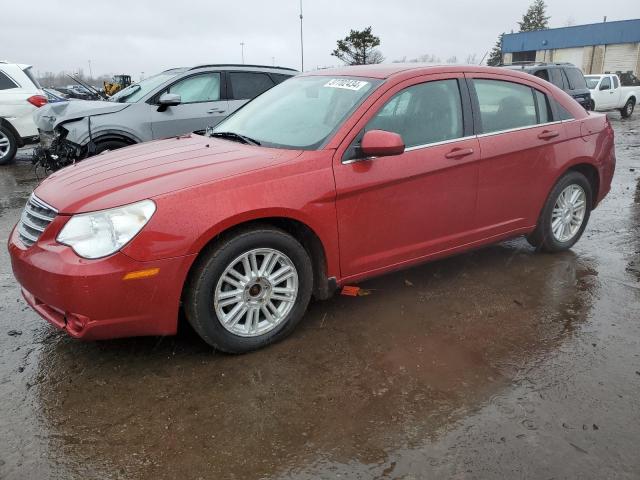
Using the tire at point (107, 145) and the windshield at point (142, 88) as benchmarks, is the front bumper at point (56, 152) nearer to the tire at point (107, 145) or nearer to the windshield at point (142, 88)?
the tire at point (107, 145)

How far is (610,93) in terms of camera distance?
67.3 feet

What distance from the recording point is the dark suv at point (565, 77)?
13.7 m

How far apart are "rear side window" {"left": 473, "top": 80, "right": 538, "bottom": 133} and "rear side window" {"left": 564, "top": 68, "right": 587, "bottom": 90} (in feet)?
39.0

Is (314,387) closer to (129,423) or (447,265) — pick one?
(129,423)

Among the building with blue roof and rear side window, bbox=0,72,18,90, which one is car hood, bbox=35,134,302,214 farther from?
the building with blue roof

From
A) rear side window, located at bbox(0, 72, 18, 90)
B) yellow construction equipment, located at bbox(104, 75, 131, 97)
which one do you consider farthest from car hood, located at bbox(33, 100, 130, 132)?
yellow construction equipment, located at bbox(104, 75, 131, 97)

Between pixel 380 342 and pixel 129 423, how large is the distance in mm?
1537

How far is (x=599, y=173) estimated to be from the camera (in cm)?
491

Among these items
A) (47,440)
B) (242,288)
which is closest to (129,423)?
(47,440)

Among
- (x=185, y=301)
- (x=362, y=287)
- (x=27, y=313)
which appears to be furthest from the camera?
(x=362, y=287)

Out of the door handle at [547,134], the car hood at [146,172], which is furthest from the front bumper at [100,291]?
the door handle at [547,134]

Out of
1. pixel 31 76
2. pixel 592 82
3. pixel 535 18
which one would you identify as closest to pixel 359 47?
pixel 592 82

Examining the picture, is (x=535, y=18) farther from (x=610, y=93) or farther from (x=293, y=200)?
(x=293, y=200)

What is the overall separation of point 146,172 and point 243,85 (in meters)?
5.38
